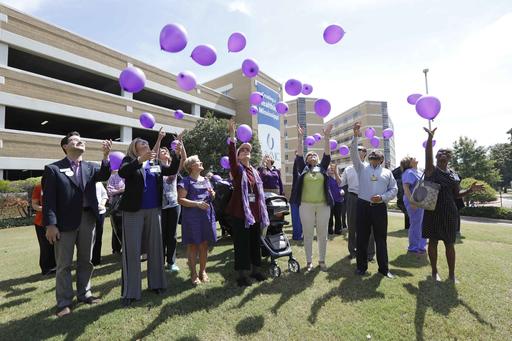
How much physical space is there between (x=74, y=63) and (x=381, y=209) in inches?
874

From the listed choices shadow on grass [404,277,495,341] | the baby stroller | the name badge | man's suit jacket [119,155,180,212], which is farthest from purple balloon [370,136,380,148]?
man's suit jacket [119,155,180,212]

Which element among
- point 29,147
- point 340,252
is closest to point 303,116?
point 29,147

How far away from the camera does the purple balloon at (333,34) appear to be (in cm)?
508

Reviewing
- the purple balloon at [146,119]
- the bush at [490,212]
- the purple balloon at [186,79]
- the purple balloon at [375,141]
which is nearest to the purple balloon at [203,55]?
the purple balloon at [186,79]

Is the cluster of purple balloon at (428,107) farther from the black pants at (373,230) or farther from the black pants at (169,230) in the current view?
the black pants at (169,230)

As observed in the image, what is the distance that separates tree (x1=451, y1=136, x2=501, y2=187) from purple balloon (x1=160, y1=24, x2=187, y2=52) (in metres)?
24.9

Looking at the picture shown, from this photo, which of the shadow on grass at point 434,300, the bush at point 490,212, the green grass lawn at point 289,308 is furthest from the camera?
the bush at point 490,212

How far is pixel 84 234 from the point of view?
11.1 feet

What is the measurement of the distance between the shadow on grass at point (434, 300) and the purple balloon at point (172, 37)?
467 cm

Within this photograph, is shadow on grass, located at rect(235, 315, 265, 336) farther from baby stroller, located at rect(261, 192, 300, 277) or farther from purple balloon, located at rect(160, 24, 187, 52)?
purple balloon, located at rect(160, 24, 187, 52)

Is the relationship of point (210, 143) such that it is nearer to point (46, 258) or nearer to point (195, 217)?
point (46, 258)

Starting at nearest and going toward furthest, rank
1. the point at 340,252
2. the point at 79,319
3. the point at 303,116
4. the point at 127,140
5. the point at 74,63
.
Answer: the point at 79,319
the point at 340,252
the point at 74,63
the point at 127,140
the point at 303,116

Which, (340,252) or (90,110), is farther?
(90,110)

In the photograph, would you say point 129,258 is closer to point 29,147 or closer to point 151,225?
point 151,225
